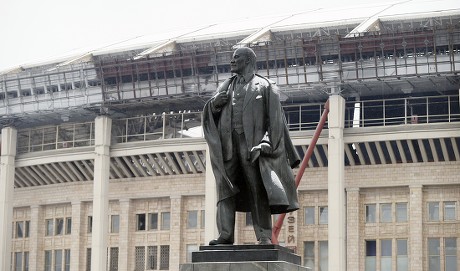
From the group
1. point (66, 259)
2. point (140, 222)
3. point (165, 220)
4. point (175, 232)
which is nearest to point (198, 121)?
point (165, 220)

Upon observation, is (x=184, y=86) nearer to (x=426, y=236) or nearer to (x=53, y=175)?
(x=53, y=175)

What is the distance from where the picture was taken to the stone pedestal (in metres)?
16.2

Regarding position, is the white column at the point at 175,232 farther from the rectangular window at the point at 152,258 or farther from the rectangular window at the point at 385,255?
the rectangular window at the point at 385,255

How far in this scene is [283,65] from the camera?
6650 centimetres

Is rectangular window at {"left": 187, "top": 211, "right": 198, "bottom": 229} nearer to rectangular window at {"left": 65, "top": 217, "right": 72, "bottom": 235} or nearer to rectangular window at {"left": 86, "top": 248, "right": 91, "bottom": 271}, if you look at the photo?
rectangular window at {"left": 86, "top": 248, "right": 91, "bottom": 271}

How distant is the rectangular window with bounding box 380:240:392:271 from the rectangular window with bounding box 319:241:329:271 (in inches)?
122

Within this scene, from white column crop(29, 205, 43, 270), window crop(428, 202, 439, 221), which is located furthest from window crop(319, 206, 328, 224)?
white column crop(29, 205, 43, 270)

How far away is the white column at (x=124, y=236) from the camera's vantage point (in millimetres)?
70500

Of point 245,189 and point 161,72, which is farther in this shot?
point 161,72

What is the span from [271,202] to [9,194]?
57.9 m

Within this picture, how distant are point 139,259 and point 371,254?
14.5m

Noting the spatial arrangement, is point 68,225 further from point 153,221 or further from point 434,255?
point 434,255

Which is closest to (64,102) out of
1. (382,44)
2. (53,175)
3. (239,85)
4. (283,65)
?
(53,175)

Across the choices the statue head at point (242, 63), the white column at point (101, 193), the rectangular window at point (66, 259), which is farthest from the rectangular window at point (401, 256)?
the statue head at point (242, 63)
